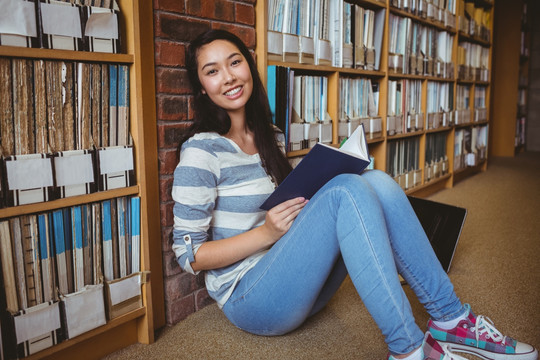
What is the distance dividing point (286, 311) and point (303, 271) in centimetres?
15

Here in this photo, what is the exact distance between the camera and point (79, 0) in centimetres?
109

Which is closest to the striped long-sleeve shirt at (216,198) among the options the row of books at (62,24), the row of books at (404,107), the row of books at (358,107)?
the row of books at (62,24)

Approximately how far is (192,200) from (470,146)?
3.59 metres

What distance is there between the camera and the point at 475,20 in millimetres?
3990

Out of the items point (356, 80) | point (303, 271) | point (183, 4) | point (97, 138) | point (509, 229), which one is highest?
point (183, 4)

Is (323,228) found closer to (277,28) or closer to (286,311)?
(286,311)

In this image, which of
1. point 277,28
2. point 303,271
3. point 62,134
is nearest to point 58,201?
point 62,134

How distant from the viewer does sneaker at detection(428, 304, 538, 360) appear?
1153 mm

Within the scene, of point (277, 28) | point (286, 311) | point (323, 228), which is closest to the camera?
point (323, 228)

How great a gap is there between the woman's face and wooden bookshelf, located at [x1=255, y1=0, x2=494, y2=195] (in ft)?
1.05

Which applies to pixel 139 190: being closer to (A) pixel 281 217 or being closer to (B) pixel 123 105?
(B) pixel 123 105

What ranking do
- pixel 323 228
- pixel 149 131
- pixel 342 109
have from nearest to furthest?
1. pixel 323 228
2. pixel 149 131
3. pixel 342 109

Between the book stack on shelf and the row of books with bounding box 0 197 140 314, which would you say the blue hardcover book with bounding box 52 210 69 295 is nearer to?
the row of books with bounding box 0 197 140 314

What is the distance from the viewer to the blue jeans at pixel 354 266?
3.21ft
